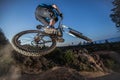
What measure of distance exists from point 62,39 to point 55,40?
6.1 inches

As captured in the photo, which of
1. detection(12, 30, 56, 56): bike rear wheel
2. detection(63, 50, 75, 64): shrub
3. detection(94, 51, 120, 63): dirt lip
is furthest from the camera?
detection(94, 51, 120, 63): dirt lip

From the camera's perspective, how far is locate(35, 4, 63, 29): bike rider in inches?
218

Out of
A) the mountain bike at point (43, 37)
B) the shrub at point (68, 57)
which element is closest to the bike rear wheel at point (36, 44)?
the mountain bike at point (43, 37)

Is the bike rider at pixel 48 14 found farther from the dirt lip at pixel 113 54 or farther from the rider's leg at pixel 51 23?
the dirt lip at pixel 113 54

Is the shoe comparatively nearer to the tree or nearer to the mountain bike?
the mountain bike

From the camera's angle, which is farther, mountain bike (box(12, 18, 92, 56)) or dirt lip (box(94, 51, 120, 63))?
dirt lip (box(94, 51, 120, 63))

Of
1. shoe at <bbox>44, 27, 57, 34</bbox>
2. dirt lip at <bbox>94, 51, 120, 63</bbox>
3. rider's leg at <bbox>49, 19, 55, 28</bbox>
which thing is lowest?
dirt lip at <bbox>94, 51, 120, 63</bbox>

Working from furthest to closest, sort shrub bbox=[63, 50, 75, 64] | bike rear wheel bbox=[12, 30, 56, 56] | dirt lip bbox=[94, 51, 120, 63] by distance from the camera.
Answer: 1. dirt lip bbox=[94, 51, 120, 63]
2. shrub bbox=[63, 50, 75, 64]
3. bike rear wheel bbox=[12, 30, 56, 56]

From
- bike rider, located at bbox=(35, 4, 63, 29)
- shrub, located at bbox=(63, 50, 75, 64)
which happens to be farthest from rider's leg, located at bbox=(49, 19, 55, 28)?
shrub, located at bbox=(63, 50, 75, 64)

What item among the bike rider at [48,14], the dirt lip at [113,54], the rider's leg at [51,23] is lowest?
the dirt lip at [113,54]

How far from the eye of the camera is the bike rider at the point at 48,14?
18.2 ft

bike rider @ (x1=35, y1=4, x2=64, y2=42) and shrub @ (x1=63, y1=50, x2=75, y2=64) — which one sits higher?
bike rider @ (x1=35, y1=4, x2=64, y2=42)

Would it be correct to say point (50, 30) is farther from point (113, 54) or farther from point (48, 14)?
point (113, 54)

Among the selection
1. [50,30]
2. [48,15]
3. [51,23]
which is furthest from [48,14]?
[50,30]
